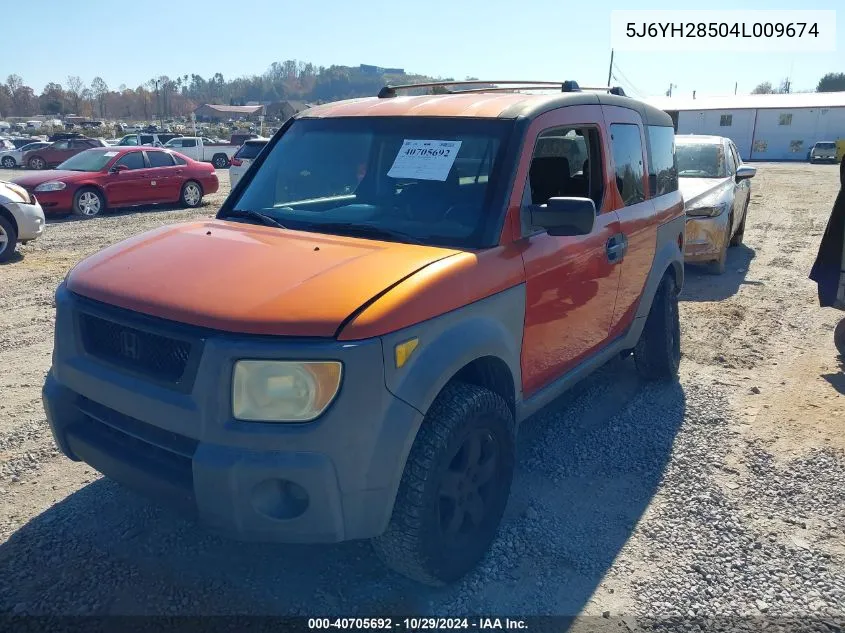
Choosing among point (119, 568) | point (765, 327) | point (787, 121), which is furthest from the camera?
point (787, 121)

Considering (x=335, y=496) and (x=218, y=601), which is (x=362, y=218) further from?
(x=218, y=601)

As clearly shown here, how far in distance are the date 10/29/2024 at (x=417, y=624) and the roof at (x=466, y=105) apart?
7.49 feet

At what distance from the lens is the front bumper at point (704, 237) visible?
8.76 meters

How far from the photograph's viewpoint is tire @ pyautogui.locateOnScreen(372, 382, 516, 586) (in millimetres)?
2570

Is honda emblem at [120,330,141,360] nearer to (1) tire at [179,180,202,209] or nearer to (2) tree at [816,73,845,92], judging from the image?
(1) tire at [179,180,202,209]

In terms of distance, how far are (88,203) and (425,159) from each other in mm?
12877

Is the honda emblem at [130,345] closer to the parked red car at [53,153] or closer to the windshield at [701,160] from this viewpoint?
the windshield at [701,160]

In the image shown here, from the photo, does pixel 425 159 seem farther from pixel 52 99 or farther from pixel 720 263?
pixel 52 99

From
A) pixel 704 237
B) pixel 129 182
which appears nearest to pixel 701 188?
pixel 704 237

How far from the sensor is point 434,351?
256cm

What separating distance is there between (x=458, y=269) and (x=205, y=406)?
3.62 ft

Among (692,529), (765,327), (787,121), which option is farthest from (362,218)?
(787,121)

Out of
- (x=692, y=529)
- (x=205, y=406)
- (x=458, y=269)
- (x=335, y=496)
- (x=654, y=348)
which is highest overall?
(x=458, y=269)

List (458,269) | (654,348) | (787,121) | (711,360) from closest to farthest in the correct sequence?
(458,269) → (654,348) → (711,360) → (787,121)
